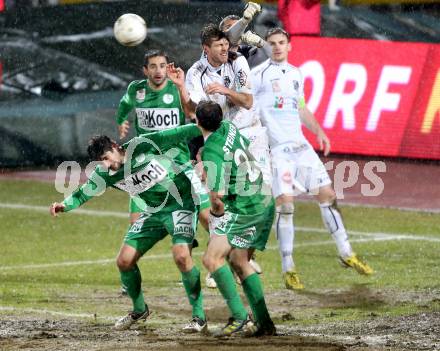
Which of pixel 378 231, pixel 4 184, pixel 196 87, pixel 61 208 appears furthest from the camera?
pixel 4 184

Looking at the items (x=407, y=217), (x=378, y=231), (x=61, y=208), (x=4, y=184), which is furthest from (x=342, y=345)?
(x=4, y=184)

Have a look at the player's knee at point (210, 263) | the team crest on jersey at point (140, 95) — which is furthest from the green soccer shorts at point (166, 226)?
the team crest on jersey at point (140, 95)

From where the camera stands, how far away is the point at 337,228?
13.0 metres

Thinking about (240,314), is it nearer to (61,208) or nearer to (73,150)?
(61,208)

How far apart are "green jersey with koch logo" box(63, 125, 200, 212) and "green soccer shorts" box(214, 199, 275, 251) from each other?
74 cm

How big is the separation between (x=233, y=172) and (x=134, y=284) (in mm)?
1516

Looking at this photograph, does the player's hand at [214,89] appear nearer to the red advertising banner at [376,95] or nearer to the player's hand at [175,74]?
the player's hand at [175,74]

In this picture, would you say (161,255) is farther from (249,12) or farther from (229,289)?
(229,289)

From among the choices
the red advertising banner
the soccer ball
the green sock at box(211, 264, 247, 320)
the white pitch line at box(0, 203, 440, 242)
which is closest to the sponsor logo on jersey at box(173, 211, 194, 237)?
the green sock at box(211, 264, 247, 320)

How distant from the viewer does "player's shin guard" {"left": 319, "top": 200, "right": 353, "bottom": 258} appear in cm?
1295

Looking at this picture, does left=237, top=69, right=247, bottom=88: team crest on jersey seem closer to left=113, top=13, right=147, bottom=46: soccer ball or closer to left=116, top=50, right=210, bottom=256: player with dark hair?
left=116, top=50, right=210, bottom=256: player with dark hair

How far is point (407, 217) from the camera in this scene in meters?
17.1

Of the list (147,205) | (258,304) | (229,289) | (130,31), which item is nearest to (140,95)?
(130,31)

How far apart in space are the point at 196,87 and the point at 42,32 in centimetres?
1020
